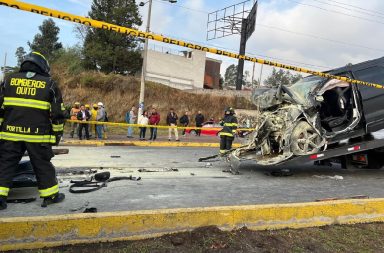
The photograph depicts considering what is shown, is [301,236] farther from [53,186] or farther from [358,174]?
[358,174]

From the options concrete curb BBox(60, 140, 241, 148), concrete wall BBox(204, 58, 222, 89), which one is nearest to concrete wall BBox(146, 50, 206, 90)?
concrete wall BBox(204, 58, 222, 89)

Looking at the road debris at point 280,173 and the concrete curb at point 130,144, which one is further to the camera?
the concrete curb at point 130,144

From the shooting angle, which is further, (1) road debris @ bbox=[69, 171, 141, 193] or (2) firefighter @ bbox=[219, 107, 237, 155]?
(2) firefighter @ bbox=[219, 107, 237, 155]

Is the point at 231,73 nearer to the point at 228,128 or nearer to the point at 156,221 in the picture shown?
the point at 228,128

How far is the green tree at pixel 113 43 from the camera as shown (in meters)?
37.2

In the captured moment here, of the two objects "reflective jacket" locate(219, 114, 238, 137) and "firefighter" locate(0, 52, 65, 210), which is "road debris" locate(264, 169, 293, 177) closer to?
"reflective jacket" locate(219, 114, 238, 137)

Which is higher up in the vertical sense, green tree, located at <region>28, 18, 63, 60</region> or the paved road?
green tree, located at <region>28, 18, 63, 60</region>

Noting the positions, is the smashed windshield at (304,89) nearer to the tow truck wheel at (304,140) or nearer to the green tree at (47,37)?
the tow truck wheel at (304,140)

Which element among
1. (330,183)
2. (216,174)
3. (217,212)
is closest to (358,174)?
(330,183)

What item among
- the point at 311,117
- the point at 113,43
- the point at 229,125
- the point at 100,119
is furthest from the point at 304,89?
the point at 113,43

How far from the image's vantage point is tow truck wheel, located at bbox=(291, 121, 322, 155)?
7375 millimetres

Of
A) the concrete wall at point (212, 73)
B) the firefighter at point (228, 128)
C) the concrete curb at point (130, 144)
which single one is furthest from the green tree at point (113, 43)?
the firefighter at point (228, 128)

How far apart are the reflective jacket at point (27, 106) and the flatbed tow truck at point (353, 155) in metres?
4.22

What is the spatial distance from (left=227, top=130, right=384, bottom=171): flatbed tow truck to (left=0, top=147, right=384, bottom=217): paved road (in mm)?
206
